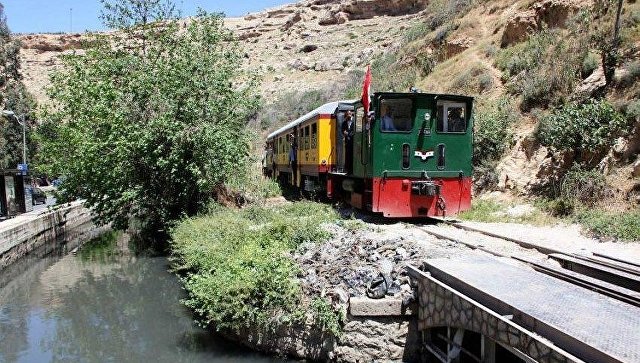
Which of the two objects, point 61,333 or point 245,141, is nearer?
point 61,333

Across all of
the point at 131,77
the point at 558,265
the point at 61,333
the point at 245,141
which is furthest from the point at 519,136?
the point at 61,333

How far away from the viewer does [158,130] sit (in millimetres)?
16328

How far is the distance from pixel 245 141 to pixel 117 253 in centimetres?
598

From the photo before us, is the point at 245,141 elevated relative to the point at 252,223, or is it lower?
elevated

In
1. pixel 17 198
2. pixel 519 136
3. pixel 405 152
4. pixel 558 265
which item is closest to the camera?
pixel 558 265

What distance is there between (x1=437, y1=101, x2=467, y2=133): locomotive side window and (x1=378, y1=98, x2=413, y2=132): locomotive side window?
2.33ft

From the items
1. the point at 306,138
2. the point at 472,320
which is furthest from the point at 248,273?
the point at 306,138

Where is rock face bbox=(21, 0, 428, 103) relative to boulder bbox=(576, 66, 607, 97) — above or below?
above

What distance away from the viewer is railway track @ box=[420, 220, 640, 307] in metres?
6.35

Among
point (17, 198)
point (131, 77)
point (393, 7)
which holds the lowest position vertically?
point (17, 198)

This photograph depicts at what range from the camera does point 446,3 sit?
1329 inches

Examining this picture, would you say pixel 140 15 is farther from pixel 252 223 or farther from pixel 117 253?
pixel 252 223

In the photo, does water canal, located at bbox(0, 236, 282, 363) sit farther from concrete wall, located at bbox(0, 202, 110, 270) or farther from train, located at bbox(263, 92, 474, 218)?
train, located at bbox(263, 92, 474, 218)

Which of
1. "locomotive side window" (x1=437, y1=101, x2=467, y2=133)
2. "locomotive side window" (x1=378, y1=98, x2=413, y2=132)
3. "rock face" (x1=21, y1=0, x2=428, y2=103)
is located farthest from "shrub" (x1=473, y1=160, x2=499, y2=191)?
"rock face" (x1=21, y1=0, x2=428, y2=103)
